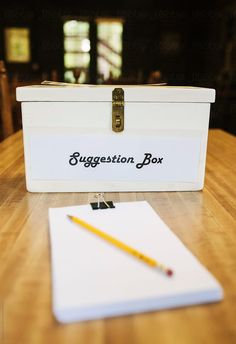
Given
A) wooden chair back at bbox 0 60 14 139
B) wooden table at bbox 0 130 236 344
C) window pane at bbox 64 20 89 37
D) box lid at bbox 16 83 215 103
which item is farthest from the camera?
window pane at bbox 64 20 89 37

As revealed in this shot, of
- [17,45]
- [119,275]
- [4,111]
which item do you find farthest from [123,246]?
[17,45]

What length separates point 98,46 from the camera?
6.85 meters

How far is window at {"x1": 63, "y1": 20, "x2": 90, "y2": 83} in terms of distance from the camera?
21.7 ft

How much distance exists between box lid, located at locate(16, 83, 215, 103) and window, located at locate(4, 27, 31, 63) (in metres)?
6.49

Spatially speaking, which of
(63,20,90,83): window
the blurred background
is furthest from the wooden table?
(63,20,90,83): window

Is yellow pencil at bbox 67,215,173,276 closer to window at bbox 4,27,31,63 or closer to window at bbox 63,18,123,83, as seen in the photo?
window at bbox 63,18,123,83

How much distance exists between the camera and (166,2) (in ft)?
21.3

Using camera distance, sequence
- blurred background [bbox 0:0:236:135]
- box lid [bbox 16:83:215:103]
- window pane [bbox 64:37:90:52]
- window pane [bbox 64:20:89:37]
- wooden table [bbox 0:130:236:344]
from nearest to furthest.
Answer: wooden table [bbox 0:130:236:344]
box lid [bbox 16:83:215:103]
blurred background [bbox 0:0:236:135]
window pane [bbox 64:20:89:37]
window pane [bbox 64:37:90:52]

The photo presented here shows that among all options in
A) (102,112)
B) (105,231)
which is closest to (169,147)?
(102,112)

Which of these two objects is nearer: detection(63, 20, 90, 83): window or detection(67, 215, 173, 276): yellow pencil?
detection(67, 215, 173, 276): yellow pencil

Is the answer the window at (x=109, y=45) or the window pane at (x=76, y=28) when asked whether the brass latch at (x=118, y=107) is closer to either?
the window at (x=109, y=45)

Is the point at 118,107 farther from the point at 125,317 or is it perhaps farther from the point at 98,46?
the point at 98,46

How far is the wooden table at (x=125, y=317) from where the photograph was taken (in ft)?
0.94

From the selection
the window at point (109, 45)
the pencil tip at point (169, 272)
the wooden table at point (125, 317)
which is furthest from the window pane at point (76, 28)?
the pencil tip at point (169, 272)
